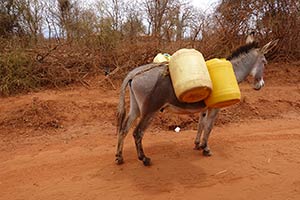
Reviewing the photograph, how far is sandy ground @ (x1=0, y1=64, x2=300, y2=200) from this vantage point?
12.3ft

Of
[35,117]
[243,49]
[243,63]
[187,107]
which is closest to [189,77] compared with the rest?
[187,107]

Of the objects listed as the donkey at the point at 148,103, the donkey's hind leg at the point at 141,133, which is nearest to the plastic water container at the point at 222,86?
the donkey at the point at 148,103

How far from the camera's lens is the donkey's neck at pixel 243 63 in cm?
487

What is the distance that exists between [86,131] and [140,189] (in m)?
2.68

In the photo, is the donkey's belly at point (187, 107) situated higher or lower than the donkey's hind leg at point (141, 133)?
higher

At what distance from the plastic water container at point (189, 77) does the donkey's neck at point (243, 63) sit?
123 cm

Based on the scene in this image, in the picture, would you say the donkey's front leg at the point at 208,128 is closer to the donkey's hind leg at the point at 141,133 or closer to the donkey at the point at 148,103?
the donkey at the point at 148,103

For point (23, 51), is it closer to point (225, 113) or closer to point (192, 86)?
point (225, 113)

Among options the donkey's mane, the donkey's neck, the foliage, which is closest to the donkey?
the donkey's neck

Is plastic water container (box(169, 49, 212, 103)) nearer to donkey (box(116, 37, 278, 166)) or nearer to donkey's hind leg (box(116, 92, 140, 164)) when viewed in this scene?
donkey (box(116, 37, 278, 166))

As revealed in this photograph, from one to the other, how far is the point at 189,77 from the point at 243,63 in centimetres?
171

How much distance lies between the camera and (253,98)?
781 centimetres

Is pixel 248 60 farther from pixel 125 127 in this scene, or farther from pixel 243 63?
pixel 125 127

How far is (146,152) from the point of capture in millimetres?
4969
